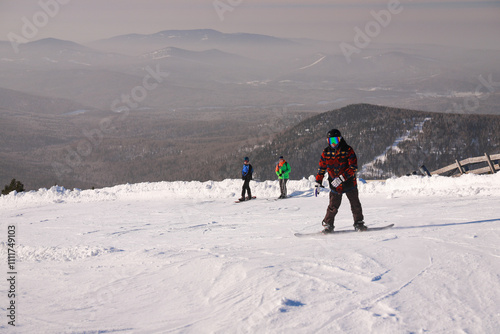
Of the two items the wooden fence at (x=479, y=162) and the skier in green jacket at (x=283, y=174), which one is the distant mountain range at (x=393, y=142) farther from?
the skier in green jacket at (x=283, y=174)

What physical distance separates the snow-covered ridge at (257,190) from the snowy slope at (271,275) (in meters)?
1.47

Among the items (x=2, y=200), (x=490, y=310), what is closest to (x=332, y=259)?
(x=490, y=310)

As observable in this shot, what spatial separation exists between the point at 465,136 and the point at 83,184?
90309 mm

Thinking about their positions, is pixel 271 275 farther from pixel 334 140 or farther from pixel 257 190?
Answer: pixel 257 190

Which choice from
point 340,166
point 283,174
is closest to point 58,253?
point 340,166

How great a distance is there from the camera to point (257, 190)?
59.6 feet

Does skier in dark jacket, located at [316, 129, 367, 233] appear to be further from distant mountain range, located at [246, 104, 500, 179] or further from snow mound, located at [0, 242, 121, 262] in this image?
distant mountain range, located at [246, 104, 500, 179]

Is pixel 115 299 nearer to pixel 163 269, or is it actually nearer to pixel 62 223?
pixel 163 269

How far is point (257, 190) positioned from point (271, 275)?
41.1ft

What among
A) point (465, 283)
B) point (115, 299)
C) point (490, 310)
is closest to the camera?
point (490, 310)

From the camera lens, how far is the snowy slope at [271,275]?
4.53 metres

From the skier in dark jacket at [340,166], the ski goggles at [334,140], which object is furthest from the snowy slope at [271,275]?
the ski goggles at [334,140]

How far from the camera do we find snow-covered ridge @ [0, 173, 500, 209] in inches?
523

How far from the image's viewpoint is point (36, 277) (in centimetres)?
688
